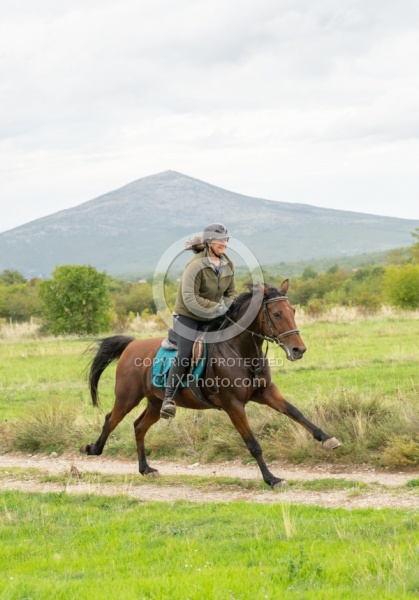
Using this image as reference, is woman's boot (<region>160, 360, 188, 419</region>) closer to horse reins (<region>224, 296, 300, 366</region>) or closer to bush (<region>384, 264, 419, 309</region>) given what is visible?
horse reins (<region>224, 296, 300, 366</region>)

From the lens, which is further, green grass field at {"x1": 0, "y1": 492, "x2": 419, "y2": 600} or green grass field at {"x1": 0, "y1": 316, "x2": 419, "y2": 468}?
green grass field at {"x1": 0, "y1": 316, "x2": 419, "y2": 468}

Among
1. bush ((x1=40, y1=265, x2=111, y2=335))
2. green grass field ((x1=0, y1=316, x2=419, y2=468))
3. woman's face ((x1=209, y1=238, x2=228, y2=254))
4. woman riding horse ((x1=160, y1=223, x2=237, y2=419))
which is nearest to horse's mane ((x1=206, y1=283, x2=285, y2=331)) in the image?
woman riding horse ((x1=160, y1=223, x2=237, y2=419))

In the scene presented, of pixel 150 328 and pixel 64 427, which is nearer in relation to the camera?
pixel 64 427

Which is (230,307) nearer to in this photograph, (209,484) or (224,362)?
(224,362)

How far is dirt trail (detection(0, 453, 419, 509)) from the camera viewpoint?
889 centimetres

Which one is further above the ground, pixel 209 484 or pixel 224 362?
pixel 224 362

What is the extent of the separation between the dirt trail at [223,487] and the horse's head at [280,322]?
1759 mm

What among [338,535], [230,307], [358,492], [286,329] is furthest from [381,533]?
[230,307]

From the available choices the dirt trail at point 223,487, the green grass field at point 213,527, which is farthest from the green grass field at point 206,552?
the dirt trail at point 223,487

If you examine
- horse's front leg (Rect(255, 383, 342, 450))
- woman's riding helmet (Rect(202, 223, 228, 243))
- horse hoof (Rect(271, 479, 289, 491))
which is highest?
woman's riding helmet (Rect(202, 223, 228, 243))

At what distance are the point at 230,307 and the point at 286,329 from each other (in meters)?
1.02

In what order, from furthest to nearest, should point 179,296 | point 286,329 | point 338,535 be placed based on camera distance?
1. point 179,296
2. point 286,329
3. point 338,535

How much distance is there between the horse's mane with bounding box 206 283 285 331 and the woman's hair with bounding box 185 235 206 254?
79 centimetres

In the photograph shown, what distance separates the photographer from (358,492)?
29.5 feet
